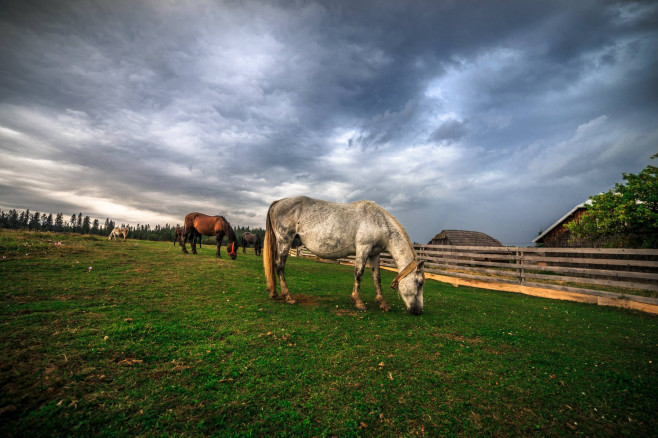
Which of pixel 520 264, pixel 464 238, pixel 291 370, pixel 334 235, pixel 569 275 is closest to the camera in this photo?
pixel 291 370

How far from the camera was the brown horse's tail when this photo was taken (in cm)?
637

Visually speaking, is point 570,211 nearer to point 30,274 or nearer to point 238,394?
point 238,394

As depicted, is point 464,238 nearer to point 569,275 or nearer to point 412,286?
point 569,275

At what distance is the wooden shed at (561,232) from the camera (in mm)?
22727

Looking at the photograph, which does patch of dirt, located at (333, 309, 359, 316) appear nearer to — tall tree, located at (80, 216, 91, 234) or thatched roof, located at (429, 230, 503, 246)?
thatched roof, located at (429, 230, 503, 246)

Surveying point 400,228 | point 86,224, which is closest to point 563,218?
point 400,228

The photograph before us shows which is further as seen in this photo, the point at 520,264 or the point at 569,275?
the point at 520,264

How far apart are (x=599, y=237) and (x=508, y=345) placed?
23489 millimetres

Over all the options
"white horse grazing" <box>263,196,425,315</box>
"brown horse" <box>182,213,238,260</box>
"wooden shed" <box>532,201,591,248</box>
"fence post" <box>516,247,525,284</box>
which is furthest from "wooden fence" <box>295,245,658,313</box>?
"wooden shed" <box>532,201,591,248</box>

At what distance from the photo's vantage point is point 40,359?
7.80 feet

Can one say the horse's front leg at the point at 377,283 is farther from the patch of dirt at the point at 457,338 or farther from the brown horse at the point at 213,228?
the brown horse at the point at 213,228

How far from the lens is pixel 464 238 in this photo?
30.8 m

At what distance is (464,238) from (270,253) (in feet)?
103

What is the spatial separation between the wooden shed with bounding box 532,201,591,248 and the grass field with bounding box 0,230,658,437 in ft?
79.6
